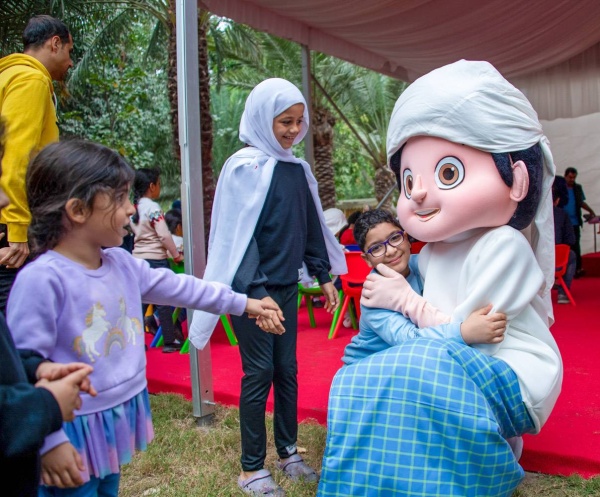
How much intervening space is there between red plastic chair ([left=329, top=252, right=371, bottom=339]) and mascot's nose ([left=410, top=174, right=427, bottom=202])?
9.15 feet

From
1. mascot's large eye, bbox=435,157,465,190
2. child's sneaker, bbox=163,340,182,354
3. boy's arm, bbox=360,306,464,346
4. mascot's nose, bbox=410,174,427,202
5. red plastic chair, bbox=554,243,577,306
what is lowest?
child's sneaker, bbox=163,340,182,354

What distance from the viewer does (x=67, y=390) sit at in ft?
4.68

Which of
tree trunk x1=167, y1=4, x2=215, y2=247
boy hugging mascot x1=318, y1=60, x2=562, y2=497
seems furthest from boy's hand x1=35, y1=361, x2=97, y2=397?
tree trunk x1=167, y1=4, x2=215, y2=247

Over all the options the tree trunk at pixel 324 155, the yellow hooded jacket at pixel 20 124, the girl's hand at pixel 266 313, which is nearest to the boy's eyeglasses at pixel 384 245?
the girl's hand at pixel 266 313

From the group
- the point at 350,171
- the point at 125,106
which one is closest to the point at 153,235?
the point at 125,106

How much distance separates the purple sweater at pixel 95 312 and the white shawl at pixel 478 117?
3.53 feet

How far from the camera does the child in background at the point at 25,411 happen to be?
127 cm

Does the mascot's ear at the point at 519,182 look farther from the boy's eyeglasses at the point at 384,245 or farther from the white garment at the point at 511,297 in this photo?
the boy's eyeglasses at the point at 384,245

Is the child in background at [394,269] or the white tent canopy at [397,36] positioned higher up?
the white tent canopy at [397,36]

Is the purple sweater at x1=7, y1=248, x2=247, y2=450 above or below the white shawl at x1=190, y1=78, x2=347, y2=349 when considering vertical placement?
below

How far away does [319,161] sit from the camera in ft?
47.0

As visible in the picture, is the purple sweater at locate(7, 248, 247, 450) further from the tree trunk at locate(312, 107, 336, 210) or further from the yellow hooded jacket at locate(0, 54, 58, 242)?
the tree trunk at locate(312, 107, 336, 210)

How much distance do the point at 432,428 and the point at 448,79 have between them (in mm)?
1262

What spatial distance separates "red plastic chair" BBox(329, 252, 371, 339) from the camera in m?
5.32
